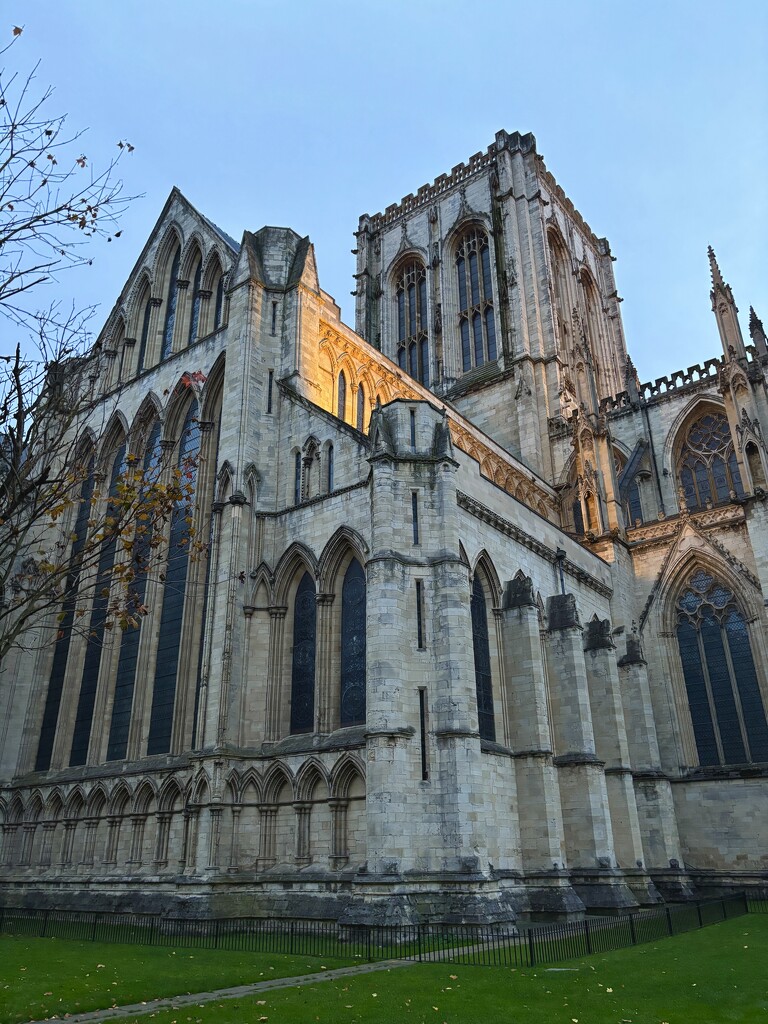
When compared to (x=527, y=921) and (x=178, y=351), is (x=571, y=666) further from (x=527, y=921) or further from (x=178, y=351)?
(x=178, y=351)

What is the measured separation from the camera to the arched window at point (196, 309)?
3136 centimetres

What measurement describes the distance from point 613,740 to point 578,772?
3442mm

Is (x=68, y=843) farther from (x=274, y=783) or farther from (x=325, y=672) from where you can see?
(x=325, y=672)

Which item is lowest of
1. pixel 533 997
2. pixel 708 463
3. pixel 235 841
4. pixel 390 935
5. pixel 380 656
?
pixel 533 997

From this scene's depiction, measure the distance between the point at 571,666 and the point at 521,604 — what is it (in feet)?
10.1

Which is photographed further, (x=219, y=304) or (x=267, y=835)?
(x=219, y=304)

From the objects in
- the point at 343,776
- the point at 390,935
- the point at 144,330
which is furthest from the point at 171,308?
the point at 390,935

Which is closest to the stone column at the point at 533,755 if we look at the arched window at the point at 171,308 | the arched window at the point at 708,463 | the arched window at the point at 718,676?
the arched window at the point at 718,676

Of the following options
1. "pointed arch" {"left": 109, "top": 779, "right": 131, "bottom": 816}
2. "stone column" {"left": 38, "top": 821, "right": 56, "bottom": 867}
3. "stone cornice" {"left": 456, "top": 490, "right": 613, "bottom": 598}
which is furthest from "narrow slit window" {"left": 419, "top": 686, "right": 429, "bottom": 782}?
"stone column" {"left": 38, "top": 821, "right": 56, "bottom": 867}

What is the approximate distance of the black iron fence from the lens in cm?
1531

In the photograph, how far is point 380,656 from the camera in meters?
19.2

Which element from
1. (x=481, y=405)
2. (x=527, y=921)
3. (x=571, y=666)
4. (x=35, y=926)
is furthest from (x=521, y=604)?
(x=481, y=405)

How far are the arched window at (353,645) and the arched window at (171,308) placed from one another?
14.3m

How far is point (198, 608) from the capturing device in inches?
989
